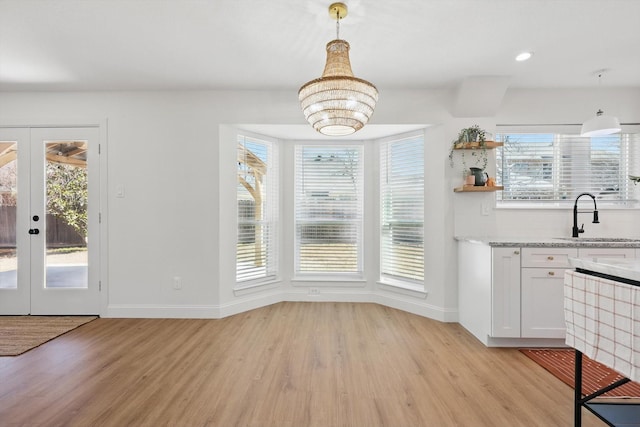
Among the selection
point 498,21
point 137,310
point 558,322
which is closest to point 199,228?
point 137,310

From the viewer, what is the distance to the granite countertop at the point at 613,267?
119 cm

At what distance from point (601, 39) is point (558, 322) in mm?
2326

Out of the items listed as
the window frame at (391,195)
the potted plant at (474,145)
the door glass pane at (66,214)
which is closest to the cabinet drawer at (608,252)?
the potted plant at (474,145)

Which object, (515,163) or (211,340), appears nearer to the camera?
(211,340)

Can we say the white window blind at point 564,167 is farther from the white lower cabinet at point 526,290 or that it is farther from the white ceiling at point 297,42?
the white lower cabinet at point 526,290

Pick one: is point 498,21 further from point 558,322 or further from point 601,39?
point 558,322

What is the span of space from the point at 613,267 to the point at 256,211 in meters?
3.25

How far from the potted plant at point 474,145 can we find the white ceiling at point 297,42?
528 millimetres

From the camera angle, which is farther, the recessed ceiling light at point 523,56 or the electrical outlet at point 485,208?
the electrical outlet at point 485,208

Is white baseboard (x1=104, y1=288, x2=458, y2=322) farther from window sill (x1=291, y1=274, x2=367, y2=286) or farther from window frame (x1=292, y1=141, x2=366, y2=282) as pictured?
window frame (x1=292, y1=141, x2=366, y2=282)

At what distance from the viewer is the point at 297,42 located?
8.03 feet

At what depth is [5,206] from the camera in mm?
3441

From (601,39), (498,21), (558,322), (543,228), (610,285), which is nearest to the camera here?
(610,285)

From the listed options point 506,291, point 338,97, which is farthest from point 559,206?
point 338,97
